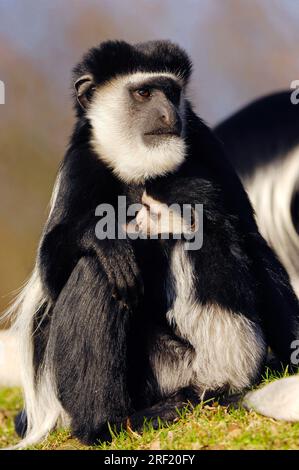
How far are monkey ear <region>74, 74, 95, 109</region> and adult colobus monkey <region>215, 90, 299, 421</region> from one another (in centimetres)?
251

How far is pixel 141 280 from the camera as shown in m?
3.29

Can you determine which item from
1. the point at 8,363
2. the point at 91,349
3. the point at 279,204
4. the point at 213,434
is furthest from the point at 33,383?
the point at 279,204

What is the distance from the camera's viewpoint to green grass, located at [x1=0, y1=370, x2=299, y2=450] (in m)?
2.84

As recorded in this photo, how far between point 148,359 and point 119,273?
538 millimetres

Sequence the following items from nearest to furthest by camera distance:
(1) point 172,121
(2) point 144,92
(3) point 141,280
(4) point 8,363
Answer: (3) point 141,280, (1) point 172,121, (2) point 144,92, (4) point 8,363

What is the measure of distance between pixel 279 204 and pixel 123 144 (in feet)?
9.09

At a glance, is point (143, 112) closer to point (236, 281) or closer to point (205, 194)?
point (205, 194)

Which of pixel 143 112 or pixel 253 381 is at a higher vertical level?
pixel 143 112

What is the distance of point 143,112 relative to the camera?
375 cm

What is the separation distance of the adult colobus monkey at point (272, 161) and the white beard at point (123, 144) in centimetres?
248

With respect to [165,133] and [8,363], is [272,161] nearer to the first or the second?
[8,363]

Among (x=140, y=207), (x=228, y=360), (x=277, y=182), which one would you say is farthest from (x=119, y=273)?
(x=277, y=182)

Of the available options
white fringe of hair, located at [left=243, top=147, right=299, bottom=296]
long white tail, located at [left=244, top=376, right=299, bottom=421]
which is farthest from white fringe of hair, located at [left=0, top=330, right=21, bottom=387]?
long white tail, located at [left=244, top=376, right=299, bottom=421]

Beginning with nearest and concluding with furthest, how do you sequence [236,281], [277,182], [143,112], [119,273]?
[119,273]
[236,281]
[143,112]
[277,182]
